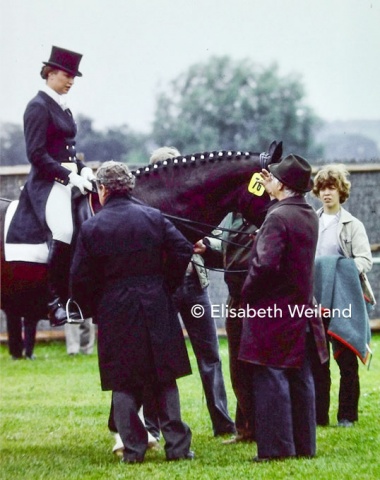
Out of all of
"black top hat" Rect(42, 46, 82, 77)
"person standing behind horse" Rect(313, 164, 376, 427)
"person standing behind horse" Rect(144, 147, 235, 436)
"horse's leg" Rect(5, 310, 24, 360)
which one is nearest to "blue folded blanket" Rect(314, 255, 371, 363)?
"person standing behind horse" Rect(313, 164, 376, 427)

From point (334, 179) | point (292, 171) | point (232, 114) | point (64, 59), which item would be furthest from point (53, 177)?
point (232, 114)

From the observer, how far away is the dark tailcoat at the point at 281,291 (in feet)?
19.9

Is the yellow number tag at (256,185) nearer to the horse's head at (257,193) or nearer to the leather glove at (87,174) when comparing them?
the horse's head at (257,193)

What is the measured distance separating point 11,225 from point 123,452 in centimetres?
164

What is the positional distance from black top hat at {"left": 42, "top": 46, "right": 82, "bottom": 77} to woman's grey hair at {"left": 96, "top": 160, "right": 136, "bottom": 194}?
88 cm

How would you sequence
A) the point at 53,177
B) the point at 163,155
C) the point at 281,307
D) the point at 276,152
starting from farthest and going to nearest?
the point at 163,155 < the point at 53,177 < the point at 276,152 < the point at 281,307

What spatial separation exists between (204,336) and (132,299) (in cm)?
129

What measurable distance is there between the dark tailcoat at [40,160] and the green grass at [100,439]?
1427 millimetres

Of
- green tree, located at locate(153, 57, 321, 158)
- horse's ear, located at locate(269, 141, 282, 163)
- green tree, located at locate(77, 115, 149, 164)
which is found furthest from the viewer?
green tree, located at locate(153, 57, 321, 158)

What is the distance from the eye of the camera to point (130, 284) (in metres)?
6.17

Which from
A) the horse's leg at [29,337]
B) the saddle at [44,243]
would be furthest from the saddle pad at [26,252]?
the horse's leg at [29,337]

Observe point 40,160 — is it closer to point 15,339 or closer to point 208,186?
point 208,186

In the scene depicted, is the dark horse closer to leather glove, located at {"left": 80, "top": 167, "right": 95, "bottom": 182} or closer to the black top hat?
leather glove, located at {"left": 80, "top": 167, "right": 95, "bottom": 182}

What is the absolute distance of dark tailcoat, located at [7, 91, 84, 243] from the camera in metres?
6.64
